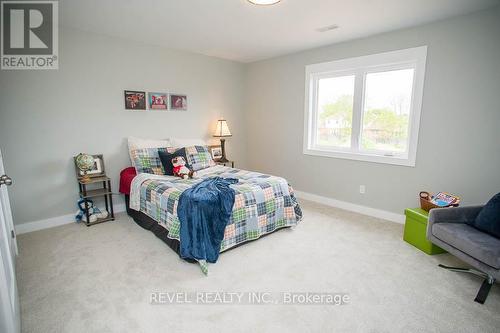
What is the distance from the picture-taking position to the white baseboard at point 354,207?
348 cm

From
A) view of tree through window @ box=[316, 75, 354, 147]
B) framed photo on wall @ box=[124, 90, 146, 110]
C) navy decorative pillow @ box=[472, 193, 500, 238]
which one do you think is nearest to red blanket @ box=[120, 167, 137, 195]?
framed photo on wall @ box=[124, 90, 146, 110]

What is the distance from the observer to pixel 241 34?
3.38 metres

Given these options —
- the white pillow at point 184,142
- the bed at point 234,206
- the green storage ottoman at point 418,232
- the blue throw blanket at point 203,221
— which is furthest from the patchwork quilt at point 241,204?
the green storage ottoman at point 418,232

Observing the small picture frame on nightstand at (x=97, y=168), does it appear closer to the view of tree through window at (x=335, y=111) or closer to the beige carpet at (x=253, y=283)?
the beige carpet at (x=253, y=283)

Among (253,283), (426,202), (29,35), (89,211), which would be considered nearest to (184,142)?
(89,211)

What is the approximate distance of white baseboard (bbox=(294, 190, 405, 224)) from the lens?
348 cm

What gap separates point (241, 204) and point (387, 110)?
7.92 feet

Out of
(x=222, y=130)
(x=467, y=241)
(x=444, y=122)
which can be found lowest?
(x=467, y=241)

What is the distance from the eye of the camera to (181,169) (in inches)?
133

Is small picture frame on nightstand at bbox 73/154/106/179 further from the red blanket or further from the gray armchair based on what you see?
the gray armchair

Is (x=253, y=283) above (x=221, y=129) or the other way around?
the other way around

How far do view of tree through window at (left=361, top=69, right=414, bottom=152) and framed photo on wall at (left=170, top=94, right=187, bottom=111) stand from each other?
2857mm

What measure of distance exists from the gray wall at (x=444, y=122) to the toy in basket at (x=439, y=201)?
1.17 feet

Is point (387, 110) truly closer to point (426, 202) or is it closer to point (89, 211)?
point (426, 202)
